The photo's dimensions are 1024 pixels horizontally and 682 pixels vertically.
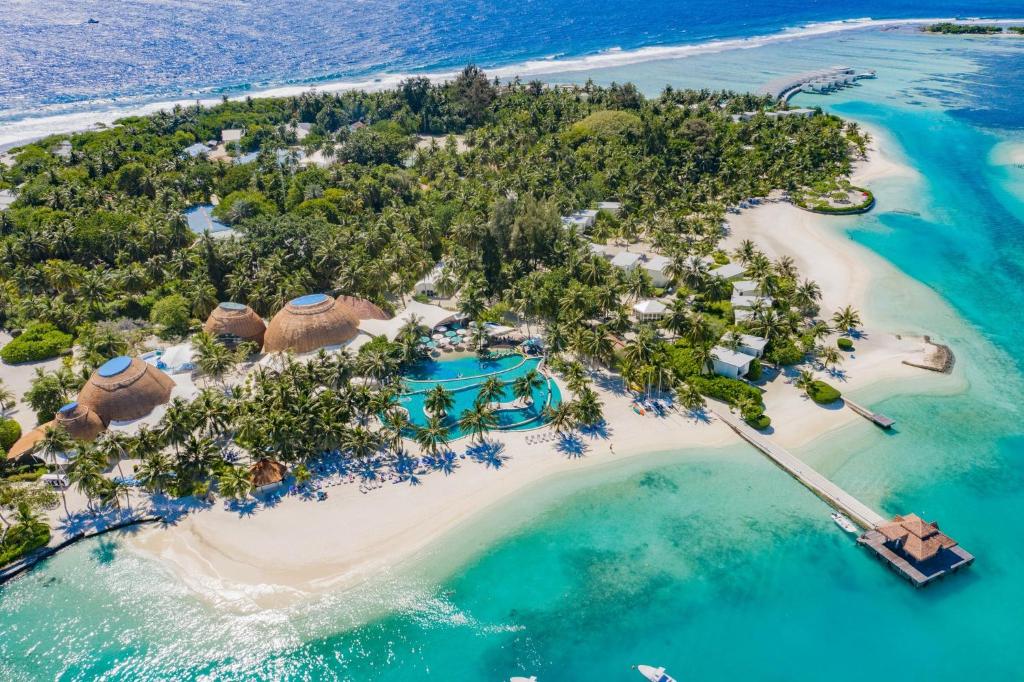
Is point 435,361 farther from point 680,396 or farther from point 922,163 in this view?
point 922,163

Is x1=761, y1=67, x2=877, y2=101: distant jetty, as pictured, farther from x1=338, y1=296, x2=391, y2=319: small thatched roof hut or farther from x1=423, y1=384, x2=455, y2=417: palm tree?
x1=423, y1=384, x2=455, y2=417: palm tree

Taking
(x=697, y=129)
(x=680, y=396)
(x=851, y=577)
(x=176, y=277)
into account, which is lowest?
(x=851, y=577)

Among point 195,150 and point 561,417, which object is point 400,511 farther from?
point 195,150

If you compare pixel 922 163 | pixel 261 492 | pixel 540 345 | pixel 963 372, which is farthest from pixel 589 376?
pixel 922 163

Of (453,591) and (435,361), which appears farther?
(435,361)

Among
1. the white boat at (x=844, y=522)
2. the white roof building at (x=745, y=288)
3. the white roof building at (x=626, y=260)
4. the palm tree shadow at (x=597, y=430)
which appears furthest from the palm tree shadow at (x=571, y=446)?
the white roof building at (x=745, y=288)

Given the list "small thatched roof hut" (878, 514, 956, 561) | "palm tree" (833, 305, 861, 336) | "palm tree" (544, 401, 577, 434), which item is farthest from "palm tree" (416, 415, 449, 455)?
"palm tree" (833, 305, 861, 336)
